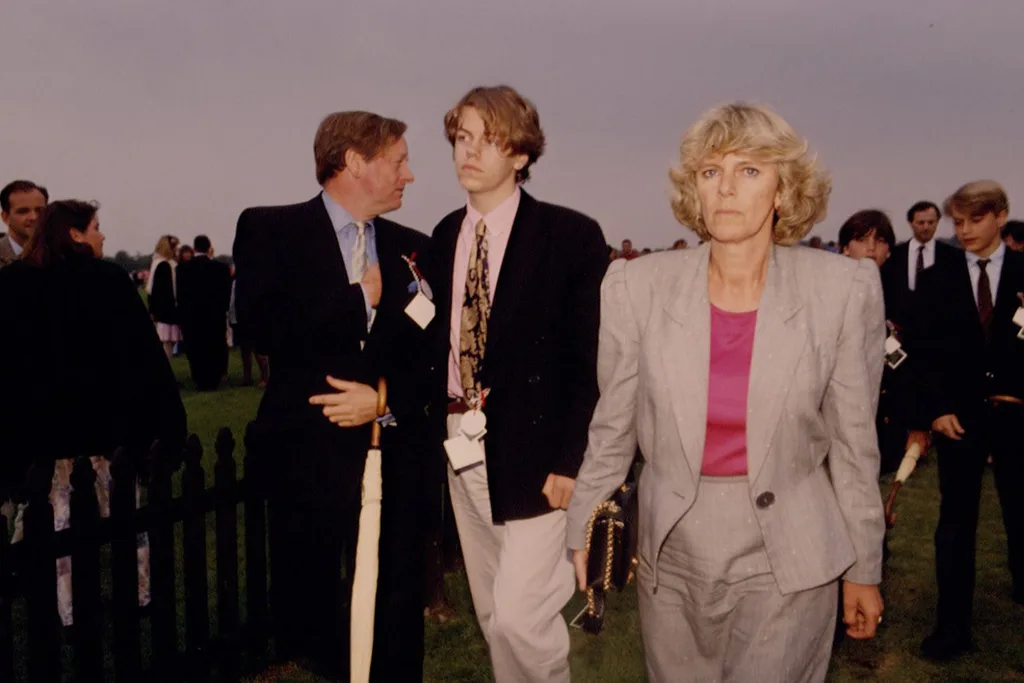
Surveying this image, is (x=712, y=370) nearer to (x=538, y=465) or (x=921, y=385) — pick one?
(x=538, y=465)

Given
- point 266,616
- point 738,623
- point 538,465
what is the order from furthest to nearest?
point 266,616 < point 538,465 < point 738,623

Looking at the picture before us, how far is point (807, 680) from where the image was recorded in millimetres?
2717

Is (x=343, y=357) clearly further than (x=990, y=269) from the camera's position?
No

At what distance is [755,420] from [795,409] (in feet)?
0.36

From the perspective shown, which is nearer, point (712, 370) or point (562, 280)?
point (712, 370)

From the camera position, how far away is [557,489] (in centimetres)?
372

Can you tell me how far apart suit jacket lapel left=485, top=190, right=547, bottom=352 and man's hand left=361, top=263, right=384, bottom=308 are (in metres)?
0.53

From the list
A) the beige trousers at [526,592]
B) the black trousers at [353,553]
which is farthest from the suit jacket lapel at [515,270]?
the black trousers at [353,553]

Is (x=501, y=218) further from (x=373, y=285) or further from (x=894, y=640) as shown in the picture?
(x=894, y=640)

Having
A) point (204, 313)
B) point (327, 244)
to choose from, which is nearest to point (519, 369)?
point (327, 244)

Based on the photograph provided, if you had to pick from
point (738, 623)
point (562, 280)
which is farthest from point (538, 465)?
point (738, 623)

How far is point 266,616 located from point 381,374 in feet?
6.13

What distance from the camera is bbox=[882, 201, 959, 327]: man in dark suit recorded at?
532cm

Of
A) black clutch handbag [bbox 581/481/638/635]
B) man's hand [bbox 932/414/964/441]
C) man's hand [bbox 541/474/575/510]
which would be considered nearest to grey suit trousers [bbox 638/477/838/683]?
black clutch handbag [bbox 581/481/638/635]
